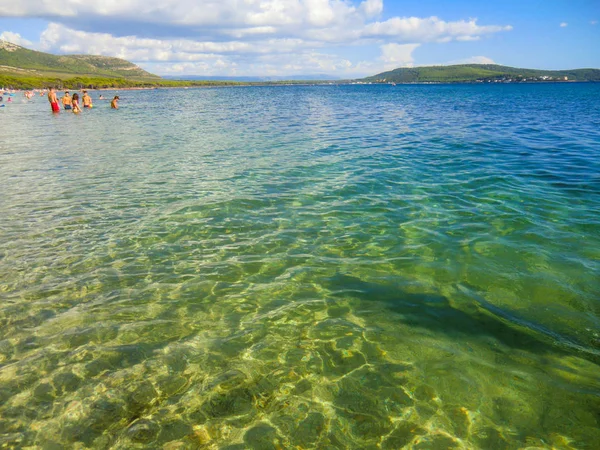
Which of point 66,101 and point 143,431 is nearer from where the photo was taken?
point 143,431

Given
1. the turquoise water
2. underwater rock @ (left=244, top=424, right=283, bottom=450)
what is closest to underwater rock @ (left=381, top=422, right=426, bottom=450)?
the turquoise water

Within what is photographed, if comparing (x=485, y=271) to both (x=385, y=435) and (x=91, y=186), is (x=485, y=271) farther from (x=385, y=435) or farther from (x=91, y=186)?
(x=91, y=186)

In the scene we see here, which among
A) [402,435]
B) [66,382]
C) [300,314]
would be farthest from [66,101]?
[402,435]

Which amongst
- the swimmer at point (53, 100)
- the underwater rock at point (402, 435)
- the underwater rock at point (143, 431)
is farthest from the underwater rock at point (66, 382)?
the swimmer at point (53, 100)

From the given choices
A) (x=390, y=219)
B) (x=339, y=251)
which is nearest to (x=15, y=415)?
(x=339, y=251)

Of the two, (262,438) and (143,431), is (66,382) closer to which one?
(143,431)

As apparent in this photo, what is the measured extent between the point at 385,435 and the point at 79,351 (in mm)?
5525

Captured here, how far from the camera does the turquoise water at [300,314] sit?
5.18 m

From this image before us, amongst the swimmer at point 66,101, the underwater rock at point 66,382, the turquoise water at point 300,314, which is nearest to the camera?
the turquoise water at point 300,314

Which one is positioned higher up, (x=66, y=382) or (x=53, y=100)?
(x=53, y=100)

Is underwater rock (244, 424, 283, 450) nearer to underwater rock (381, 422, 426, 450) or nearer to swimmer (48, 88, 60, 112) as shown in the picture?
underwater rock (381, 422, 426, 450)

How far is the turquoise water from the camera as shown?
518 centimetres

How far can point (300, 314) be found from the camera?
766 cm

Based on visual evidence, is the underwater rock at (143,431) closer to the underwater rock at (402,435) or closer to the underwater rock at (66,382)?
the underwater rock at (66,382)
